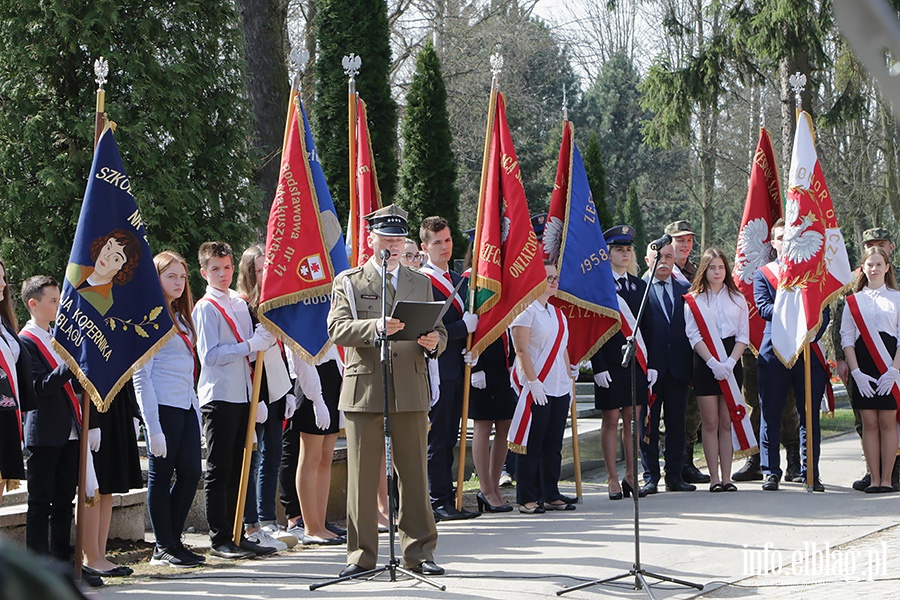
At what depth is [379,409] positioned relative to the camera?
6098mm

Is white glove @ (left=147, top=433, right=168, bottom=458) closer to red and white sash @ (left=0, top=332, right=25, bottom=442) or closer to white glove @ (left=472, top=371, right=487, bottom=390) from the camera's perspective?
red and white sash @ (left=0, top=332, right=25, bottom=442)

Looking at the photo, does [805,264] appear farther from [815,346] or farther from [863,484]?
[863,484]

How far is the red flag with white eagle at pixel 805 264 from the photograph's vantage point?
9195 millimetres

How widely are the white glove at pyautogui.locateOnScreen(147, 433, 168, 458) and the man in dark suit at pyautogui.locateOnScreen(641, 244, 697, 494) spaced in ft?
14.2

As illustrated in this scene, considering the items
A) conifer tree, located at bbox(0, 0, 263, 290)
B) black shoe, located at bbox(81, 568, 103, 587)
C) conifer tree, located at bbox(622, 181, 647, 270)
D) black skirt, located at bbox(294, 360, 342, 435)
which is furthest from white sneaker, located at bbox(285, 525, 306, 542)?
conifer tree, located at bbox(622, 181, 647, 270)

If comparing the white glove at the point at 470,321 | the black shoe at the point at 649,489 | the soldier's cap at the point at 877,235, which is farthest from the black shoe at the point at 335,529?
the soldier's cap at the point at 877,235

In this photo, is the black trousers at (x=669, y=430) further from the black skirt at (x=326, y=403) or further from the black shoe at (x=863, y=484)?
the black skirt at (x=326, y=403)

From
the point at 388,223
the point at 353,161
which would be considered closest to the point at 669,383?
the point at 353,161

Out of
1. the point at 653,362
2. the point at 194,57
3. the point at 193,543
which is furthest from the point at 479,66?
the point at 193,543

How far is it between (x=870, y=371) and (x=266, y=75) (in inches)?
367

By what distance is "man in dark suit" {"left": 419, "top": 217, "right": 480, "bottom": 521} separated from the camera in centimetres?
826

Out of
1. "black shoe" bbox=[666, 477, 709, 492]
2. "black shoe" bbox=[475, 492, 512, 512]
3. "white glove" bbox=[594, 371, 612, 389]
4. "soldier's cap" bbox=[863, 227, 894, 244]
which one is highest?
"soldier's cap" bbox=[863, 227, 894, 244]

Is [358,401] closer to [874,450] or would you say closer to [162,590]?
[162,590]

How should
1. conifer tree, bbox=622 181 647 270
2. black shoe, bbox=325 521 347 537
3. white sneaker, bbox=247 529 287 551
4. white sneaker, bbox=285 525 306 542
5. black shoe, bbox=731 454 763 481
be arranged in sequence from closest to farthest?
white sneaker, bbox=247 529 287 551
white sneaker, bbox=285 525 306 542
black shoe, bbox=325 521 347 537
black shoe, bbox=731 454 763 481
conifer tree, bbox=622 181 647 270
